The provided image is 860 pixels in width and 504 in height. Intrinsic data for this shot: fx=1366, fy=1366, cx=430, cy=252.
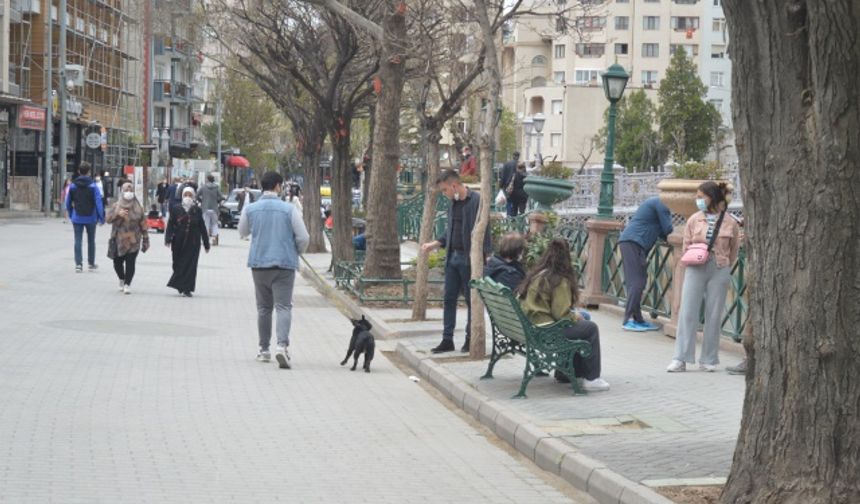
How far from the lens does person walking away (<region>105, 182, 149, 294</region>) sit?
68.4 ft

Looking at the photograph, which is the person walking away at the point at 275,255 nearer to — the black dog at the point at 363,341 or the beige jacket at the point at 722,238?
the black dog at the point at 363,341

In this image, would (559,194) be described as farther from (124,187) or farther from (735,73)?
(735,73)

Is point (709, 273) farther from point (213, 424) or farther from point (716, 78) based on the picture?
point (716, 78)

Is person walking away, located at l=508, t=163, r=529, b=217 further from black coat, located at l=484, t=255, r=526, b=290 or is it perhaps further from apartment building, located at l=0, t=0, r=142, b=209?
apartment building, located at l=0, t=0, r=142, b=209

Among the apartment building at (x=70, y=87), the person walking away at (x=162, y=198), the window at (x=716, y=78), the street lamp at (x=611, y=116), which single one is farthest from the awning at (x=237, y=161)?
the street lamp at (x=611, y=116)

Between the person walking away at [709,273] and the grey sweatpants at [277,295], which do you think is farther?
the grey sweatpants at [277,295]

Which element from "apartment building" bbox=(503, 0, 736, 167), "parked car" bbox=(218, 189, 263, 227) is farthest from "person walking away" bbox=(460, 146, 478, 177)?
"apartment building" bbox=(503, 0, 736, 167)

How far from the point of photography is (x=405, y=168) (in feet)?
213

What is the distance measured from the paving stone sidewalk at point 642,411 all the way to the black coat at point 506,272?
85 centimetres

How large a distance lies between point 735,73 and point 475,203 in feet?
24.3

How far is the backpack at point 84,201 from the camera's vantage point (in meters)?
24.2

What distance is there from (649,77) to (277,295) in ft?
280

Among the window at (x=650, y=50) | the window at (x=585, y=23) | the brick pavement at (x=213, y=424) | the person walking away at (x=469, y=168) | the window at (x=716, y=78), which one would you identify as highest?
the window at (x=650, y=50)

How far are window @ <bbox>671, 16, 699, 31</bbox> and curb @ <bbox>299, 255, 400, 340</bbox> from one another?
2728 inches
